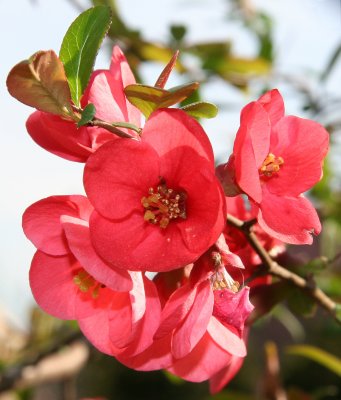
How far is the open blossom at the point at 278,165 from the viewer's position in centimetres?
61

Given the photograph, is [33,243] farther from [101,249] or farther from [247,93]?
[247,93]

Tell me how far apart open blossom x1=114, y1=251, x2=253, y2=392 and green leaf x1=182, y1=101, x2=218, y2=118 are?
14 centimetres

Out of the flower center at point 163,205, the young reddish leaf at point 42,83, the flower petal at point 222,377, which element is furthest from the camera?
the flower petal at point 222,377

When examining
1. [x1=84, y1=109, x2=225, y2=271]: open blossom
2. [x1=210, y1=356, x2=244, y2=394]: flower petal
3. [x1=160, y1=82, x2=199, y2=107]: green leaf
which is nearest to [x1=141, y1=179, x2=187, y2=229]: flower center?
[x1=84, y1=109, x2=225, y2=271]: open blossom

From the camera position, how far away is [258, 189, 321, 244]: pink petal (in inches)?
25.4

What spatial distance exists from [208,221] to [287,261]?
0.30 metres

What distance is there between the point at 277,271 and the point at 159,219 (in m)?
0.18

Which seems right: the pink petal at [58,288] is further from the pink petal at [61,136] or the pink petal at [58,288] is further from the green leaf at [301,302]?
the green leaf at [301,302]

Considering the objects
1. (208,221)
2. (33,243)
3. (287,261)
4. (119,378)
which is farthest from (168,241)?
(119,378)

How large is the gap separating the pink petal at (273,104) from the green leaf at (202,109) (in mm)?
47

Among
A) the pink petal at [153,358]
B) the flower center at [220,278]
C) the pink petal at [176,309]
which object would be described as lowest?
the pink petal at [153,358]

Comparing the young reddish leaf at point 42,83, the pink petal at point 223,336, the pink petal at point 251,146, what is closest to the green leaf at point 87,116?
the young reddish leaf at point 42,83

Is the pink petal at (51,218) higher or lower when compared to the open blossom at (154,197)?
lower

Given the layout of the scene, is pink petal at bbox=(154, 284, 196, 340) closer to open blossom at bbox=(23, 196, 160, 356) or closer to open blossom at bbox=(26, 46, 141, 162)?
open blossom at bbox=(23, 196, 160, 356)
